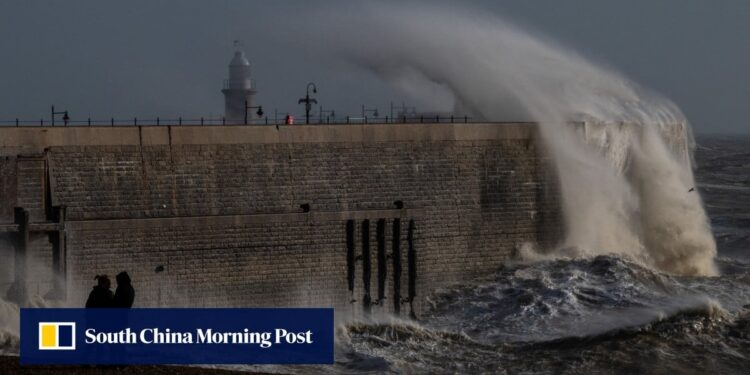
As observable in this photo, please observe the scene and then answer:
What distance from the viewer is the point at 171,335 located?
642 inches

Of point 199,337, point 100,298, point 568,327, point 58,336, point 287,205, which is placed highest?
point 287,205

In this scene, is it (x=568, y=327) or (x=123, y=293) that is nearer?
(x=123, y=293)

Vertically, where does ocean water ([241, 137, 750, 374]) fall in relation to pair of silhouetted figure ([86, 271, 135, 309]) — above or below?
below

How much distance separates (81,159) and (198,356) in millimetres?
7772

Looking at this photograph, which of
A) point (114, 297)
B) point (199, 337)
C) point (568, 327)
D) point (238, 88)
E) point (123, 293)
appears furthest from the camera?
point (238, 88)

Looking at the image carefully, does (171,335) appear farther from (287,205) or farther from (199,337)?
(287,205)

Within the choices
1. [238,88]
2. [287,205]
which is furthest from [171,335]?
[238,88]

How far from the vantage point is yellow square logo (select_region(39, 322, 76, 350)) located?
50.4 feet

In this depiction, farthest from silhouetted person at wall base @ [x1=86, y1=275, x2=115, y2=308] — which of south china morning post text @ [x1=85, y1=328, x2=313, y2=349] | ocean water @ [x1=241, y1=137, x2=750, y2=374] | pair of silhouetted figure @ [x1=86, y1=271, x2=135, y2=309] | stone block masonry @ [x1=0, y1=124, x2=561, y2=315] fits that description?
stone block masonry @ [x1=0, y1=124, x2=561, y2=315]

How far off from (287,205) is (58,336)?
10.6 metres

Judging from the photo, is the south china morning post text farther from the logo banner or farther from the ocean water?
the ocean water

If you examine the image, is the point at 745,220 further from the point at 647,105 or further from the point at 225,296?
the point at 225,296

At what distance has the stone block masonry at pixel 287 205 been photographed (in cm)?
2347

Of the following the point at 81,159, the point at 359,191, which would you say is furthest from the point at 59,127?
the point at 359,191
